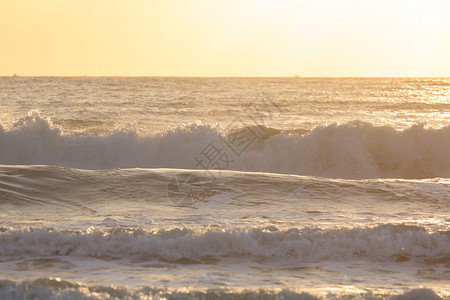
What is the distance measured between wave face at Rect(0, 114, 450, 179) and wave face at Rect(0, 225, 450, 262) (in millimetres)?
8258

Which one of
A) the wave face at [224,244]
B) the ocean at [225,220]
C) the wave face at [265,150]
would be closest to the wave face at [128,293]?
the ocean at [225,220]

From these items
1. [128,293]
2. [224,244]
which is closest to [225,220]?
[224,244]

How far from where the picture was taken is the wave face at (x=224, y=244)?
5527mm

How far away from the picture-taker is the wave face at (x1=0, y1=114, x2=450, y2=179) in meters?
14.5

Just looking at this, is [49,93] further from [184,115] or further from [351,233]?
[351,233]

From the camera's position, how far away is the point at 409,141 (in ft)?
51.2

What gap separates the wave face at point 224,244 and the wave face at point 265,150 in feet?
27.1

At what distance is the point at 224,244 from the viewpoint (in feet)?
18.7

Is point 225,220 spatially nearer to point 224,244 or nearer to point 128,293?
point 224,244

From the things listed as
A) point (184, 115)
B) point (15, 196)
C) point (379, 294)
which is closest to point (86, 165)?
point (15, 196)

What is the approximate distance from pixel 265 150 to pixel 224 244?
9322 millimetres

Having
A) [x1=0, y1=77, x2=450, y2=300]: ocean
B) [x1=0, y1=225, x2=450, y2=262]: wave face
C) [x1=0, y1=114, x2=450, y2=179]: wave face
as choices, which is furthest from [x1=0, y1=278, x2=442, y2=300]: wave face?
[x1=0, y1=114, x2=450, y2=179]: wave face

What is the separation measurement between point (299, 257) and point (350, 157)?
31.3 feet

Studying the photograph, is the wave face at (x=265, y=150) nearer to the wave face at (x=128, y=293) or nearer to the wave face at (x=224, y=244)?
the wave face at (x=224, y=244)
